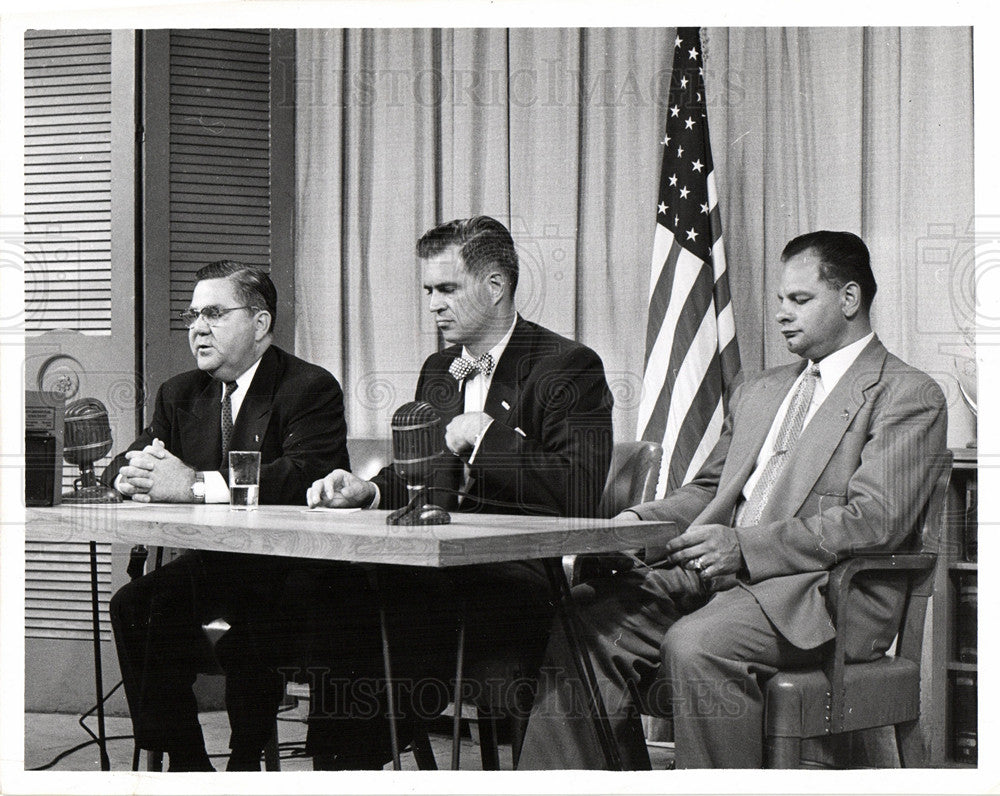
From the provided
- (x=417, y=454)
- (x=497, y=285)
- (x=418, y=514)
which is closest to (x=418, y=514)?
(x=418, y=514)

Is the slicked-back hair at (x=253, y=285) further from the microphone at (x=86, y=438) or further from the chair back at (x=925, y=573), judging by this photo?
the chair back at (x=925, y=573)

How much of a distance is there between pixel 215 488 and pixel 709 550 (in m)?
1.32

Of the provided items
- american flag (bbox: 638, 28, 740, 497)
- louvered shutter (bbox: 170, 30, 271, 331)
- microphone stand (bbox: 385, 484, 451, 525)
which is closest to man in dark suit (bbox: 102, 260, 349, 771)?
louvered shutter (bbox: 170, 30, 271, 331)

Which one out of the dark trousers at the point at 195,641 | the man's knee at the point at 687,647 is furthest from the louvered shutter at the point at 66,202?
the man's knee at the point at 687,647

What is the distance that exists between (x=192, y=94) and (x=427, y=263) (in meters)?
0.93

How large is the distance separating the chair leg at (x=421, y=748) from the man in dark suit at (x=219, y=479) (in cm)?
37

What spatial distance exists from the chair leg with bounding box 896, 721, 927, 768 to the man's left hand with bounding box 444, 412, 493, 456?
1261 mm

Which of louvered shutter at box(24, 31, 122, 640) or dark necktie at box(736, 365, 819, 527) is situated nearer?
dark necktie at box(736, 365, 819, 527)

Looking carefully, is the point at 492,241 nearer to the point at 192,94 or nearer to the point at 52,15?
the point at 192,94

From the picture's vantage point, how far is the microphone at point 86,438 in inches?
123

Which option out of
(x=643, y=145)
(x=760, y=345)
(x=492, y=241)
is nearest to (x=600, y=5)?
(x=643, y=145)

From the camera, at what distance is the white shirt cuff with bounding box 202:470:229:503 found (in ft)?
10.3

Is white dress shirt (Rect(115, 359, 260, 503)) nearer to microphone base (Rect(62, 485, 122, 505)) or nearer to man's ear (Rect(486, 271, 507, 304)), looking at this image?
microphone base (Rect(62, 485, 122, 505))

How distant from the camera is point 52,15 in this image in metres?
3.23
